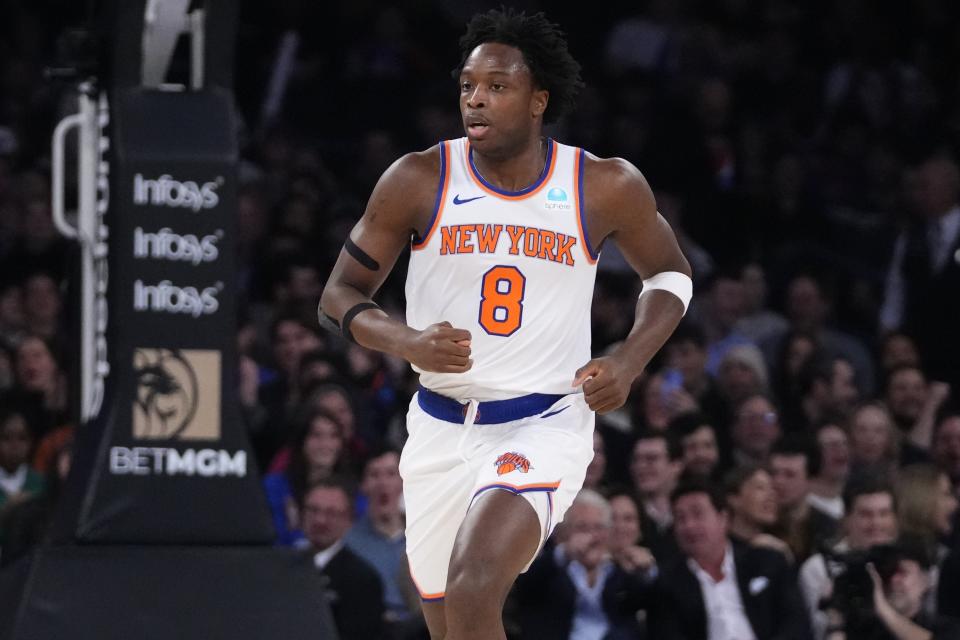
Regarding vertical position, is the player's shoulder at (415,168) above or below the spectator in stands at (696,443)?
above

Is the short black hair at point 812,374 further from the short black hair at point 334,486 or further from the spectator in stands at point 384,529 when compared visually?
the short black hair at point 334,486

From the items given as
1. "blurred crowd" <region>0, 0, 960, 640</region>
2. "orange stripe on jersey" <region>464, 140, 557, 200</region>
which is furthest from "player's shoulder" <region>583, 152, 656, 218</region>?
"blurred crowd" <region>0, 0, 960, 640</region>

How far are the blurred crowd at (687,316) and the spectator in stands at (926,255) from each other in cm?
2

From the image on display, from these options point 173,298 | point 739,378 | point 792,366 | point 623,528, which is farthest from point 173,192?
point 792,366

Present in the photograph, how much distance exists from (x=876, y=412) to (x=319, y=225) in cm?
358

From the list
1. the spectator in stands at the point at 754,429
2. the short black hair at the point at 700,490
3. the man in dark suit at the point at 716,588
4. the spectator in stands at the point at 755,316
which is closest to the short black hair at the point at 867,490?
the man in dark suit at the point at 716,588

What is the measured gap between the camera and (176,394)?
6590mm

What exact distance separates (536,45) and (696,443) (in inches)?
167

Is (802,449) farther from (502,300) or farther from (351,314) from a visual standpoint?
(351,314)

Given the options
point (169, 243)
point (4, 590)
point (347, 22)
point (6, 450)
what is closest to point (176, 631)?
point (4, 590)

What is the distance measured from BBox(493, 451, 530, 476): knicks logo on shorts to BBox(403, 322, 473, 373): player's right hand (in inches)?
13.7

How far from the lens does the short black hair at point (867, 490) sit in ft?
27.1

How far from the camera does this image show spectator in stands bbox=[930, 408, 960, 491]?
9.27 meters

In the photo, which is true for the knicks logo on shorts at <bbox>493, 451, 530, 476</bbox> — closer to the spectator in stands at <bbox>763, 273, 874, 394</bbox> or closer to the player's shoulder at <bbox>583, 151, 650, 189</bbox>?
the player's shoulder at <bbox>583, 151, 650, 189</bbox>
